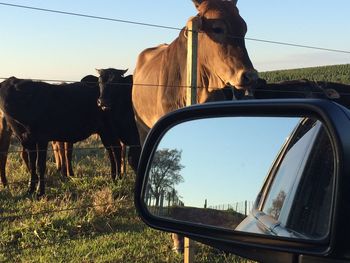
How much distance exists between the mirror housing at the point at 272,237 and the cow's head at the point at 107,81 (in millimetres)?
6325

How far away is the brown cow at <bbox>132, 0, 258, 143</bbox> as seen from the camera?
438 centimetres

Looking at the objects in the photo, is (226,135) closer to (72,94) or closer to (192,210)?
(192,210)

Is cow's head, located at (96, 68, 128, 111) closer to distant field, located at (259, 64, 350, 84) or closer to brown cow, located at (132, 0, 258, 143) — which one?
brown cow, located at (132, 0, 258, 143)

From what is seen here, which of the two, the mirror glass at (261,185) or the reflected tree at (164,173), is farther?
the reflected tree at (164,173)

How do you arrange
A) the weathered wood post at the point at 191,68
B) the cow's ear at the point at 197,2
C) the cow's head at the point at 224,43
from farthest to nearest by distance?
the cow's ear at the point at 197,2 → the cow's head at the point at 224,43 → the weathered wood post at the point at 191,68

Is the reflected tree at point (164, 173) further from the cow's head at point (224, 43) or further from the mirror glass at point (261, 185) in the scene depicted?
the cow's head at point (224, 43)

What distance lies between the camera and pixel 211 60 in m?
4.59

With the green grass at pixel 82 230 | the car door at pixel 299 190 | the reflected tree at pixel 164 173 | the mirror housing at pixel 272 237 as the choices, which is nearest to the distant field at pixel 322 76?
the green grass at pixel 82 230

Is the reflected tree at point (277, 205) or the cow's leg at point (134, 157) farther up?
the reflected tree at point (277, 205)

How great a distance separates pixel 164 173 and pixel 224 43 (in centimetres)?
243

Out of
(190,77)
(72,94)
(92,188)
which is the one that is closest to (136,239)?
(190,77)

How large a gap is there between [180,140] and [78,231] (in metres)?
3.52

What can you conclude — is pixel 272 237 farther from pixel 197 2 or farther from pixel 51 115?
pixel 51 115

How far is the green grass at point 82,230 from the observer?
4.62 m
